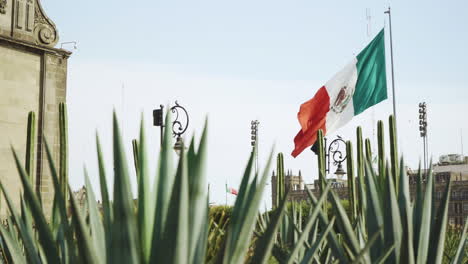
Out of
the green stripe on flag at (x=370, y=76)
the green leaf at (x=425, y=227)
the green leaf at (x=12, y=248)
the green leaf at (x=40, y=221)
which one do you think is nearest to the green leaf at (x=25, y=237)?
the green leaf at (x=12, y=248)

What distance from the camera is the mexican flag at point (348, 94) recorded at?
45.2 feet

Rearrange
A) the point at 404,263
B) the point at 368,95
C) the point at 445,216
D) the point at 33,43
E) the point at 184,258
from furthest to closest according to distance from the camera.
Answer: the point at 33,43 → the point at 368,95 → the point at 445,216 → the point at 404,263 → the point at 184,258

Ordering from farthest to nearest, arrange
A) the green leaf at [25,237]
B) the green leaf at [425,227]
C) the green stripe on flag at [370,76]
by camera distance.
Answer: the green stripe on flag at [370,76] < the green leaf at [425,227] < the green leaf at [25,237]

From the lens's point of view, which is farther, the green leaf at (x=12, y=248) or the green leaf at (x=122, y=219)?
the green leaf at (x=12, y=248)

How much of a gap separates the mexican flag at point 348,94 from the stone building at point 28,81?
7.64m

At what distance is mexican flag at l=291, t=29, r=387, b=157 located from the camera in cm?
1379

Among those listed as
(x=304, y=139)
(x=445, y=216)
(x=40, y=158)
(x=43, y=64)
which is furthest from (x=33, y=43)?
(x=445, y=216)

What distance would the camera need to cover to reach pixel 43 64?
19.4 meters

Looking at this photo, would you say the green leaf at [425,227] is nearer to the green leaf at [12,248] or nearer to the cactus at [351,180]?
the green leaf at [12,248]

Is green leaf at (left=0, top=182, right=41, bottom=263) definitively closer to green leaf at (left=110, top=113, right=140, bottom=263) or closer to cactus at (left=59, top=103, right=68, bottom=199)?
green leaf at (left=110, top=113, right=140, bottom=263)

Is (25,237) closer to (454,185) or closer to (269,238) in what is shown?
(269,238)

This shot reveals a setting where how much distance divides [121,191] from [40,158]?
57.4 ft

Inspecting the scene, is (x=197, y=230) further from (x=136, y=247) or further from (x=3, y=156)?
(x=3, y=156)

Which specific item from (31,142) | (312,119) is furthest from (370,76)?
(31,142)
